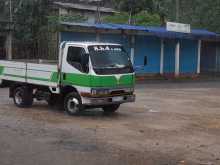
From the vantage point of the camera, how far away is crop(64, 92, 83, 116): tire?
15811 millimetres

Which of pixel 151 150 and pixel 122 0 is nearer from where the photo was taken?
pixel 151 150

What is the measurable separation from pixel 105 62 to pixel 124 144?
464 cm

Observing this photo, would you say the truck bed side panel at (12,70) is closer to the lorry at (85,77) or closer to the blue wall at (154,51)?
the lorry at (85,77)

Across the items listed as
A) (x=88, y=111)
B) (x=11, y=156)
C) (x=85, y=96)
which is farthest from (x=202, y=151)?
(x=88, y=111)

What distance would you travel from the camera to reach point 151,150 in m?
11.0

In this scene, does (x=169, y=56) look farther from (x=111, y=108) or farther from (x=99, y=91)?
(x=99, y=91)

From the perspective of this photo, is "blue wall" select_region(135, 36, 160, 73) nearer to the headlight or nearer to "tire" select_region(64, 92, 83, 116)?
"tire" select_region(64, 92, 83, 116)

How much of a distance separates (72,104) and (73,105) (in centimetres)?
5

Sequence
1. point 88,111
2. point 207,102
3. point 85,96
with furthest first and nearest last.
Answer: point 207,102 < point 88,111 < point 85,96

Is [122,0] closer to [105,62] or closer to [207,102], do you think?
[207,102]

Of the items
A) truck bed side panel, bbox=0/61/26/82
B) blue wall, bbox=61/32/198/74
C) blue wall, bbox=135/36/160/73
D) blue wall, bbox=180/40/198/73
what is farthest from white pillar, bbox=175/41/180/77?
truck bed side panel, bbox=0/61/26/82

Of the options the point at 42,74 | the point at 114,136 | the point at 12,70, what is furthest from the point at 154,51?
the point at 114,136

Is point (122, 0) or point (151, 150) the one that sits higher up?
point (122, 0)

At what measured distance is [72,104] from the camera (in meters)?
16.1
